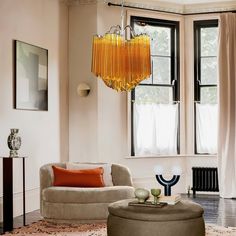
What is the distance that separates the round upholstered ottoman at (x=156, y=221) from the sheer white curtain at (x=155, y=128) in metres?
3.89

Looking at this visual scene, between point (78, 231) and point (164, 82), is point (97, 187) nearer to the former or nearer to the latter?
point (78, 231)

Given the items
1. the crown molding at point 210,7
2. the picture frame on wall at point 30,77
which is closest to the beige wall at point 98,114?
the picture frame on wall at point 30,77

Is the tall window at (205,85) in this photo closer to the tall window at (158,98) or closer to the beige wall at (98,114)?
the tall window at (158,98)

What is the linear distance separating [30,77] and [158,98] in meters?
2.54

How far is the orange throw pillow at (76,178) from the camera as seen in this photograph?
5.82 m

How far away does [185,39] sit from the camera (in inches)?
335

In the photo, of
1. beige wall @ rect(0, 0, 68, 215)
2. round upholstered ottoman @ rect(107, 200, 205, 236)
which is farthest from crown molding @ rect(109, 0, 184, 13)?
round upholstered ottoman @ rect(107, 200, 205, 236)

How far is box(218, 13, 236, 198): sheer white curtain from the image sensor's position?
7961 millimetres

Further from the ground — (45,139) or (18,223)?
(45,139)

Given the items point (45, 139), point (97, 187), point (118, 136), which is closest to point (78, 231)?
point (97, 187)

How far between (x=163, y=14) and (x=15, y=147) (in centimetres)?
395

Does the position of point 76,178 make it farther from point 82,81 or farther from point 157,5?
point 157,5

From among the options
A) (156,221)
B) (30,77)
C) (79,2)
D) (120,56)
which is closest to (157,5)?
(79,2)

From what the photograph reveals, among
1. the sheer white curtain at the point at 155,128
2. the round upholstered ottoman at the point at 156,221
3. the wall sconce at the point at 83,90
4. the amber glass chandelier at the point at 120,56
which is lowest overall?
the round upholstered ottoman at the point at 156,221
